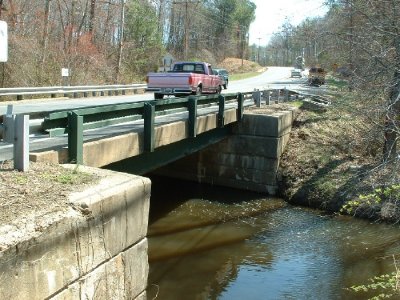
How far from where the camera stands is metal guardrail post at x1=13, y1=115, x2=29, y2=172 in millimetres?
5355

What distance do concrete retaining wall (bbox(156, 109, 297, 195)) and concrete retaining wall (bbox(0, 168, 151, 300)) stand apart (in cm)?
1105

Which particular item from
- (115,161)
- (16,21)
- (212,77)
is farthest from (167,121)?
(16,21)

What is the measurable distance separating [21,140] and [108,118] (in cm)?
286

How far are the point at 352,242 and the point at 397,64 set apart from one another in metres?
4.42

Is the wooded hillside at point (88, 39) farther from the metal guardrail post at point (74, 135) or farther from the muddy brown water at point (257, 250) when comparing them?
the metal guardrail post at point (74, 135)

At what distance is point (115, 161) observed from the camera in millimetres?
8367

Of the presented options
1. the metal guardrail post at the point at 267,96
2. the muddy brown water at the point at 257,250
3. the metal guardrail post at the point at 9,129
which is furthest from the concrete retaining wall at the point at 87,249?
the metal guardrail post at the point at 267,96

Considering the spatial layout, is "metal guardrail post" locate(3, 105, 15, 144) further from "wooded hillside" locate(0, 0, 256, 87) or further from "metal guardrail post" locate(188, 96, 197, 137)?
"wooded hillside" locate(0, 0, 256, 87)

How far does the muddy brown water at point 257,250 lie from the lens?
8.98m

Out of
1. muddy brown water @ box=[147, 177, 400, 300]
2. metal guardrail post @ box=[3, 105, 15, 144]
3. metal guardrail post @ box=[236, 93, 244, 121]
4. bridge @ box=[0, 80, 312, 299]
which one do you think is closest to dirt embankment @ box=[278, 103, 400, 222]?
muddy brown water @ box=[147, 177, 400, 300]

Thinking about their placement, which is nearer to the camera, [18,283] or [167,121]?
[18,283]

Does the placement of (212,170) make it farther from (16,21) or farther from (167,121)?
(16,21)

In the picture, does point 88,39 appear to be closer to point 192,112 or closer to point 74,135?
point 192,112

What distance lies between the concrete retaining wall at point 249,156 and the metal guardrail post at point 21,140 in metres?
12.0
